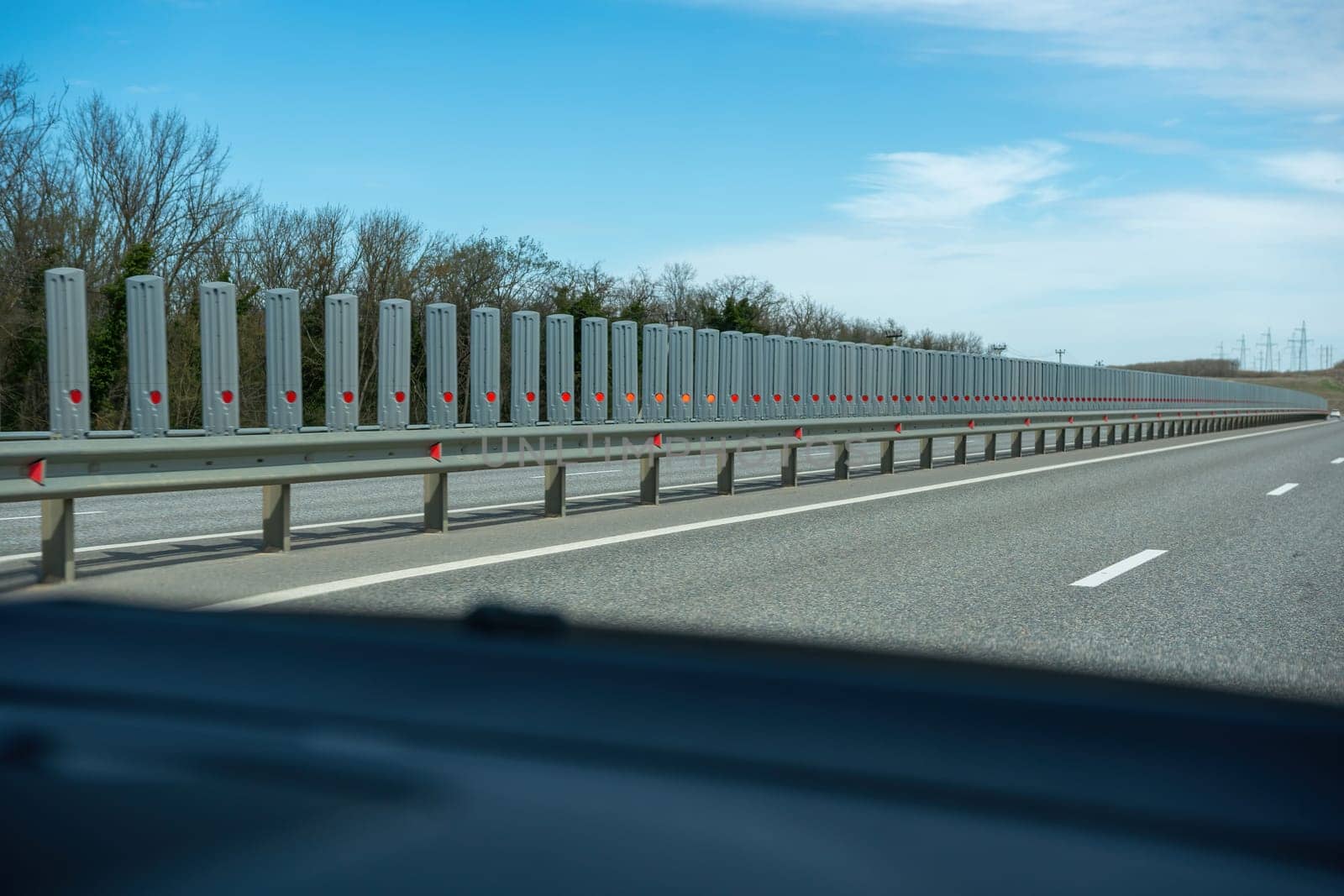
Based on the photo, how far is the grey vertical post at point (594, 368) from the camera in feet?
46.6

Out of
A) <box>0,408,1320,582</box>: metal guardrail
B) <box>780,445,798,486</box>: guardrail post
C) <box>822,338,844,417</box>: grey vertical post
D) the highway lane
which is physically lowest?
the highway lane

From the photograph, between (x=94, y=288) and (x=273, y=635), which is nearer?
(x=273, y=635)

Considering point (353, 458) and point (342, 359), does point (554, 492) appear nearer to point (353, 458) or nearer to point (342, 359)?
point (342, 359)

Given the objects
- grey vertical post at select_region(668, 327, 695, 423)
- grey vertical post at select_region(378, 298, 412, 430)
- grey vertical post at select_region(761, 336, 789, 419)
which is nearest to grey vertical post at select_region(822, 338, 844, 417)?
grey vertical post at select_region(761, 336, 789, 419)

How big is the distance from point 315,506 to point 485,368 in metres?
2.47

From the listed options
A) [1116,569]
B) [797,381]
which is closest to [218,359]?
[1116,569]

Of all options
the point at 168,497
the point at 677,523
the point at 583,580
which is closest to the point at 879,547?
the point at 677,523

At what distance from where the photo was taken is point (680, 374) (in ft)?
56.7

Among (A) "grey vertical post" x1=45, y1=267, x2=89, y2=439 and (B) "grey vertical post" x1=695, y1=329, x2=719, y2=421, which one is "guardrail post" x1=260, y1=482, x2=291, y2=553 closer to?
(A) "grey vertical post" x1=45, y1=267, x2=89, y2=439

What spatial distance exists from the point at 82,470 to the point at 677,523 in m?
5.17

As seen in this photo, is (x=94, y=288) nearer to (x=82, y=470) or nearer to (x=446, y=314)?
(x=446, y=314)

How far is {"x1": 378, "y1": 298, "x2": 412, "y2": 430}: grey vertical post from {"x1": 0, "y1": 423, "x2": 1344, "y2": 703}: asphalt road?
1.00m

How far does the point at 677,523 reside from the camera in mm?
10922

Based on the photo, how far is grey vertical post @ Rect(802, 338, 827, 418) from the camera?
21.3 m
